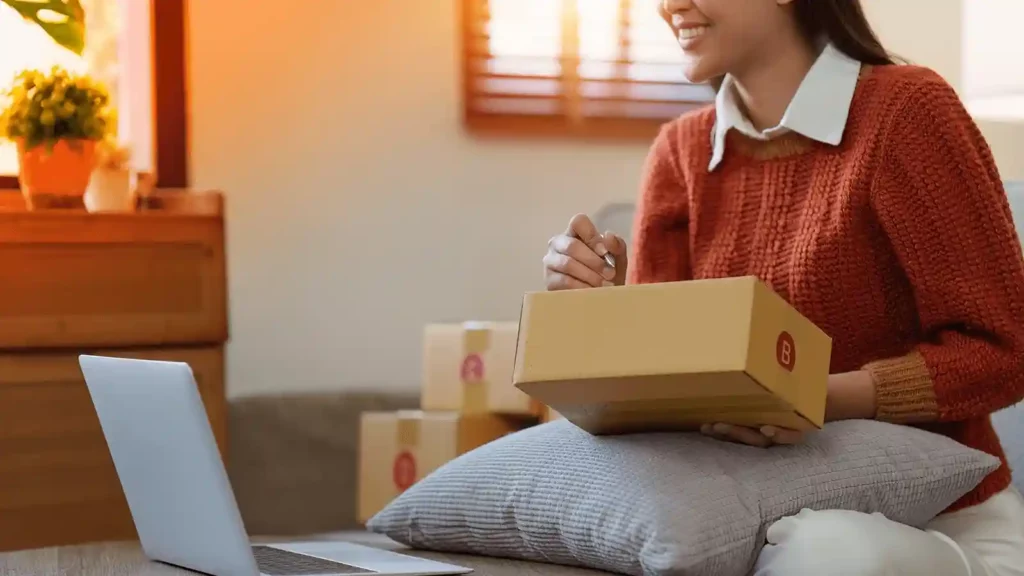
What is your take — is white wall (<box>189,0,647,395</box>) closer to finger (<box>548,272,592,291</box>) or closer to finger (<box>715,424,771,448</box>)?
finger (<box>548,272,592,291</box>)

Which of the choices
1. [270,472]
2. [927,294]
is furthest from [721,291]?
[270,472]

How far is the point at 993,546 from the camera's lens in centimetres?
130

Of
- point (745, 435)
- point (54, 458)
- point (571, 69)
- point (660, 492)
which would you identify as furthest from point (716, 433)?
point (571, 69)

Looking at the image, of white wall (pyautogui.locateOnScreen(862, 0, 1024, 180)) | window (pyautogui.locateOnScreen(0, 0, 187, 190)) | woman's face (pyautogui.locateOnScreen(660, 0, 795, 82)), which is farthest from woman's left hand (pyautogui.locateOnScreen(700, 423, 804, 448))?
white wall (pyautogui.locateOnScreen(862, 0, 1024, 180))

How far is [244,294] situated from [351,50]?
53 cm

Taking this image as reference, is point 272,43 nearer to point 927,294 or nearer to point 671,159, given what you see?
point 671,159

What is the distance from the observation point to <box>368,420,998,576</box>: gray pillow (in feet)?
3.45

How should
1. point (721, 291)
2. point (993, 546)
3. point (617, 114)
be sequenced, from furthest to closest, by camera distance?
point (617, 114)
point (993, 546)
point (721, 291)

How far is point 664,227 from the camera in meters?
1.56

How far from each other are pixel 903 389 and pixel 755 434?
8.4 inches

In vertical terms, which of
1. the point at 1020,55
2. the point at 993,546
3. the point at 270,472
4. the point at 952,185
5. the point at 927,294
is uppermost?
the point at 1020,55

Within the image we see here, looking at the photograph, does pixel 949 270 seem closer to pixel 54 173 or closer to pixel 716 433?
pixel 716 433

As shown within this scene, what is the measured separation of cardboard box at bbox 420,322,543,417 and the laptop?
35.3 inches

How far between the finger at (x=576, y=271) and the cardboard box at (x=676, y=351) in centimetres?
24
